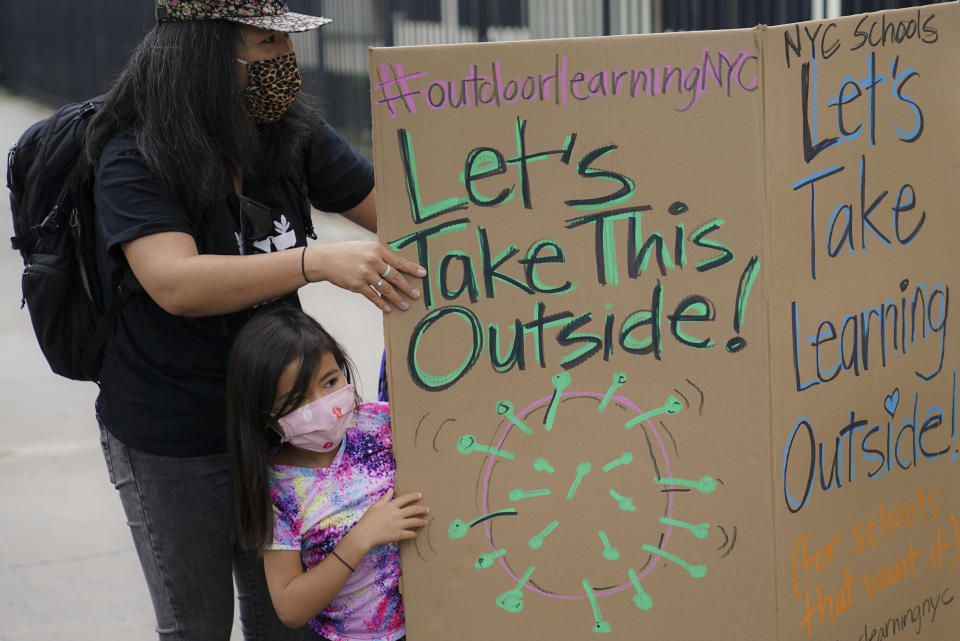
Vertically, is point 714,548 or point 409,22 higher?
point 409,22

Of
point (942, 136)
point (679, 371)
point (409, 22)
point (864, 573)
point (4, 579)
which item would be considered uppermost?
point (409, 22)

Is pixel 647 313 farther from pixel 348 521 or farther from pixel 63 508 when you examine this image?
pixel 63 508

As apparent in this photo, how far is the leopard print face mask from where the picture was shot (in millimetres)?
2209

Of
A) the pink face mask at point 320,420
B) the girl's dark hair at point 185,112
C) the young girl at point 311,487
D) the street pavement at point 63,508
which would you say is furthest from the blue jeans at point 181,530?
the street pavement at point 63,508

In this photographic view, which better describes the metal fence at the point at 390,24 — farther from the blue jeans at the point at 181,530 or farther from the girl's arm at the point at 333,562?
the girl's arm at the point at 333,562

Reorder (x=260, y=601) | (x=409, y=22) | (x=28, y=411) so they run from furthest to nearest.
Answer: (x=409, y=22) → (x=28, y=411) → (x=260, y=601)

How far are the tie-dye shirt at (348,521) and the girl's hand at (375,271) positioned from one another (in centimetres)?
31

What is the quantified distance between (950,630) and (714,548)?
0.71 metres

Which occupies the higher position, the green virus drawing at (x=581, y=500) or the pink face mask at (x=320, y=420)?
the pink face mask at (x=320, y=420)

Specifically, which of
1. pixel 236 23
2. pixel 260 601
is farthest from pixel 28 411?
pixel 236 23

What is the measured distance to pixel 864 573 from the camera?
2273 millimetres

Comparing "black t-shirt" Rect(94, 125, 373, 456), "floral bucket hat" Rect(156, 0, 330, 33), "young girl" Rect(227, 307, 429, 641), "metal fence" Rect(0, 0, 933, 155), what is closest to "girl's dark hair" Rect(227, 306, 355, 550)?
"young girl" Rect(227, 307, 429, 641)

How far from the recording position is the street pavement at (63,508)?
12.6 feet

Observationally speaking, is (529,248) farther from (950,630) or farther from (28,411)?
(28,411)
